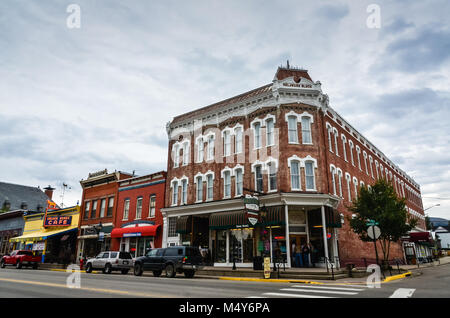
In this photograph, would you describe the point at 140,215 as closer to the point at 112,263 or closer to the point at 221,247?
the point at 112,263

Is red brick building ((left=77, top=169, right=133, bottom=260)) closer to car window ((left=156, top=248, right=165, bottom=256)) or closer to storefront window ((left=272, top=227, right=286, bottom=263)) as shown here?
car window ((left=156, top=248, right=165, bottom=256))

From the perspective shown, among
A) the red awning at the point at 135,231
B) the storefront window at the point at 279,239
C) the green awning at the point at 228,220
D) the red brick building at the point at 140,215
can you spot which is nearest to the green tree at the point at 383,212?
the storefront window at the point at 279,239

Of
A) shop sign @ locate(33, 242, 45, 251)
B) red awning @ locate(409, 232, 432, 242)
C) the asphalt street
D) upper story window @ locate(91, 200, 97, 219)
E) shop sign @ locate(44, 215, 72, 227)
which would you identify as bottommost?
the asphalt street

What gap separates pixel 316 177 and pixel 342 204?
467cm

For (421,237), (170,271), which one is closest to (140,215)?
(170,271)

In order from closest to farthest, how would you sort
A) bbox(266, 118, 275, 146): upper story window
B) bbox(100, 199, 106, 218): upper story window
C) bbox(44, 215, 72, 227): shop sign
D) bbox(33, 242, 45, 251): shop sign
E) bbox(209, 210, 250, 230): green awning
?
1. bbox(209, 210, 250, 230): green awning
2. bbox(266, 118, 275, 146): upper story window
3. bbox(100, 199, 106, 218): upper story window
4. bbox(33, 242, 45, 251): shop sign
5. bbox(44, 215, 72, 227): shop sign

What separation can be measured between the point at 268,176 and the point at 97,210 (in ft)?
72.6

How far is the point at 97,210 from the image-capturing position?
36.4 metres

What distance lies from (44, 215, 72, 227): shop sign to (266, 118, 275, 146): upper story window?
2812cm

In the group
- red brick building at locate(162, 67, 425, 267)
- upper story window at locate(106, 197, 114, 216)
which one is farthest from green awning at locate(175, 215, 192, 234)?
upper story window at locate(106, 197, 114, 216)

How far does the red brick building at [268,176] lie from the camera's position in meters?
22.7

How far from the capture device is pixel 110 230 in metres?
33.9

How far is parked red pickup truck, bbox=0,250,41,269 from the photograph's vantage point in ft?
98.4
